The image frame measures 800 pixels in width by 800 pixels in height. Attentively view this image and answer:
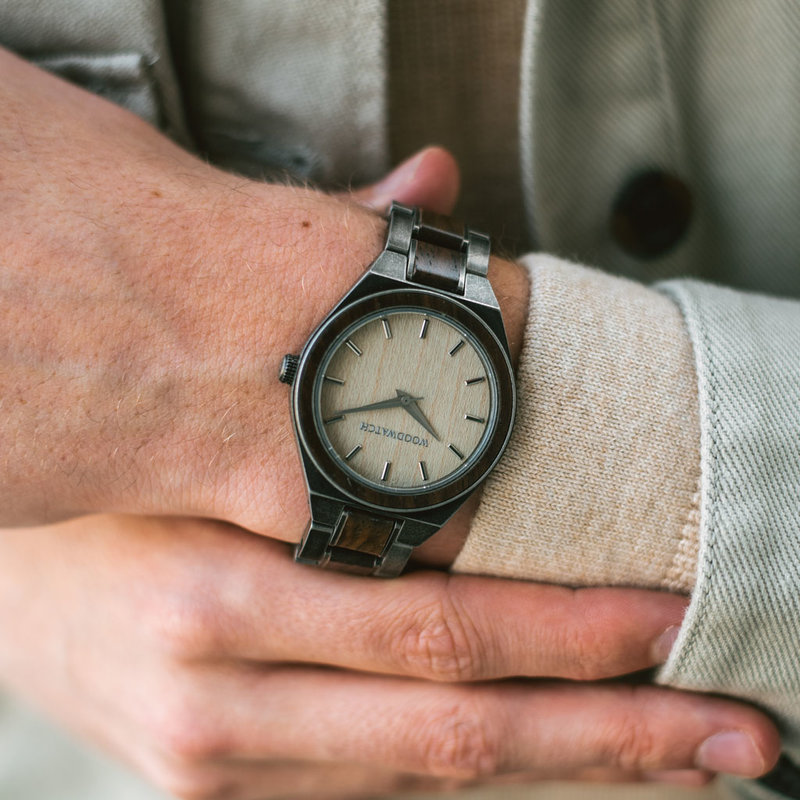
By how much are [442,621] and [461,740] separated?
0.20m

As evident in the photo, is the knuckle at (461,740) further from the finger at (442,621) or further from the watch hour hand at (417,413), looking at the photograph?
the watch hour hand at (417,413)

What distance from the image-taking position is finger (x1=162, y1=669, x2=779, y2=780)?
1.02 meters

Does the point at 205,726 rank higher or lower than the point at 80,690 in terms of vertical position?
higher

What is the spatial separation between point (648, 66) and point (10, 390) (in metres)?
1.08

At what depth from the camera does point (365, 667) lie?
1021mm

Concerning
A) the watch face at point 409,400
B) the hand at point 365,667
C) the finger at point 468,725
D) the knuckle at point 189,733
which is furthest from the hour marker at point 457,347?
the knuckle at point 189,733

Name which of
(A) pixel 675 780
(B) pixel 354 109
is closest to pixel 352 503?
(B) pixel 354 109

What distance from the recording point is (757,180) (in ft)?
4.06

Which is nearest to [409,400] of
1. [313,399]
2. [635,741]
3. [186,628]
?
[313,399]

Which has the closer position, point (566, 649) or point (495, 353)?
point (495, 353)

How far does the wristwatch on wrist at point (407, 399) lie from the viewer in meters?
0.85

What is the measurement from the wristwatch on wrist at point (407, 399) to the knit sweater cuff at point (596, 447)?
0.16 ft

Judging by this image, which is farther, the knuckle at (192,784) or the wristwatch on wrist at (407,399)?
the knuckle at (192,784)

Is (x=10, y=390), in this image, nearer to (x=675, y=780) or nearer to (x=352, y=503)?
(x=352, y=503)
